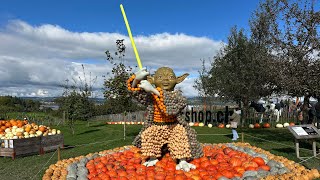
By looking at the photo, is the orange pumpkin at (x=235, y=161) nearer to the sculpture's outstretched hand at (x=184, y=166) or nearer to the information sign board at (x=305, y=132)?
the sculpture's outstretched hand at (x=184, y=166)

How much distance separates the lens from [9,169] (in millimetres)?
8531

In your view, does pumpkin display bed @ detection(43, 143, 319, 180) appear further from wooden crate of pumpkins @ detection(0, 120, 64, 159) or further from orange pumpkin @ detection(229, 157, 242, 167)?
wooden crate of pumpkins @ detection(0, 120, 64, 159)

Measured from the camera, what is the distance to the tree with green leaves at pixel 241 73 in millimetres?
16797

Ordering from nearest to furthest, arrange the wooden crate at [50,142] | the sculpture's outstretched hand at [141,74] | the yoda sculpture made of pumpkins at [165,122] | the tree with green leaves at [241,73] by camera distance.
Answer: the sculpture's outstretched hand at [141,74] < the yoda sculpture made of pumpkins at [165,122] < the wooden crate at [50,142] < the tree with green leaves at [241,73]

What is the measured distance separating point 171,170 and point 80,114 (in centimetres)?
1304

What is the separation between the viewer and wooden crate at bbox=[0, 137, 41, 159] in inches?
402

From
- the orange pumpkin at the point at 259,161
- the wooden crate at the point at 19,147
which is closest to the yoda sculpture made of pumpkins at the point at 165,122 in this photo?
the orange pumpkin at the point at 259,161

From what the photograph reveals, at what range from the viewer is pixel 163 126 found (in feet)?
21.8

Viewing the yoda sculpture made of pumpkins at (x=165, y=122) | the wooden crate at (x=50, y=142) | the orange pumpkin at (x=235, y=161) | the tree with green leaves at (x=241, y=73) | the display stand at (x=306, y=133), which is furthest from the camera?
the tree with green leaves at (x=241, y=73)

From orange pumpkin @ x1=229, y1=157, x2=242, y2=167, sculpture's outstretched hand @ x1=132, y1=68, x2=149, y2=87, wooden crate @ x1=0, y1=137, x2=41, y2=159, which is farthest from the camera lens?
wooden crate @ x1=0, y1=137, x2=41, y2=159

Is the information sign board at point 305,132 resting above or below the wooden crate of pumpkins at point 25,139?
above

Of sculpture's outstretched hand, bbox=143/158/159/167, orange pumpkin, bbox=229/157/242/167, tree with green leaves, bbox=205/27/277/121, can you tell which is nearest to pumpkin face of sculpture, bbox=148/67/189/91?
sculpture's outstretched hand, bbox=143/158/159/167

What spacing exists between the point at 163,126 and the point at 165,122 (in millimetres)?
94

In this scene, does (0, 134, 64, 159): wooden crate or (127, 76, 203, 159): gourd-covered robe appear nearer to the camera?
(127, 76, 203, 159): gourd-covered robe
